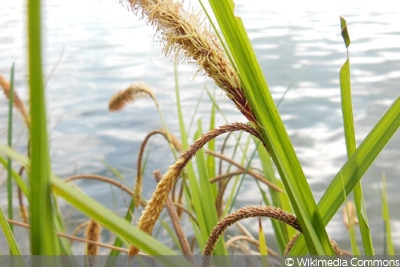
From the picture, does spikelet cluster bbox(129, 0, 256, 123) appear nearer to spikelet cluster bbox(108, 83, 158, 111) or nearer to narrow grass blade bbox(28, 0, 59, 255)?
narrow grass blade bbox(28, 0, 59, 255)

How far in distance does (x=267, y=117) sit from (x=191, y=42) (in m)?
0.05

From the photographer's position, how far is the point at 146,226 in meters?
0.28

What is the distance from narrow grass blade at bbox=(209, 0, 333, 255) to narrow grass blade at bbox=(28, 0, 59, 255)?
16 centimetres

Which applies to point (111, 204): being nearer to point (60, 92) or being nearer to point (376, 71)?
point (60, 92)

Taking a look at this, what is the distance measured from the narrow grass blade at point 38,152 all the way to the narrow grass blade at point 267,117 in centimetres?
16

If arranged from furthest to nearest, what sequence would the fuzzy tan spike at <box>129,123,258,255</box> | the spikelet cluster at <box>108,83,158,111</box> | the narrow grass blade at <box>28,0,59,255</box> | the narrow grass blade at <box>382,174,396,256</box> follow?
the spikelet cluster at <box>108,83,158,111</box> < the narrow grass blade at <box>382,174,396,256</box> < the fuzzy tan spike at <box>129,123,258,255</box> < the narrow grass blade at <box>28,0,59,255</box>

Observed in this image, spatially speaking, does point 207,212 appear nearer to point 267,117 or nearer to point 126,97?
point 126,97

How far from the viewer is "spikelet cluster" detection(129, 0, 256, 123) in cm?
29

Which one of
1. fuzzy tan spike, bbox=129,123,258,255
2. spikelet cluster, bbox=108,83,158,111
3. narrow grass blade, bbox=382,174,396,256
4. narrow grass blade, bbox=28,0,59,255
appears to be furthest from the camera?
spikelet cluster, bbox=108,83,158,111

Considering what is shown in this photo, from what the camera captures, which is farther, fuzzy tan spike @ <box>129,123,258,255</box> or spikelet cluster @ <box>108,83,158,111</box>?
spikelet cluster @ <box>108,83,158,111</box>

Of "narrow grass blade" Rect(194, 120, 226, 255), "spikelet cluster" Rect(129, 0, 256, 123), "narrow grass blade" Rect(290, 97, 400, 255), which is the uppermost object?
"spikelet cluster" Rect(129, 0, 256, 123)

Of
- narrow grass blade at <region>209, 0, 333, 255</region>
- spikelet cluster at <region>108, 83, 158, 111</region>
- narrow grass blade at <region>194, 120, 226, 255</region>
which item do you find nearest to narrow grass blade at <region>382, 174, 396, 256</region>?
narrow grass blade at <region>194, 120, 226, 255</region>

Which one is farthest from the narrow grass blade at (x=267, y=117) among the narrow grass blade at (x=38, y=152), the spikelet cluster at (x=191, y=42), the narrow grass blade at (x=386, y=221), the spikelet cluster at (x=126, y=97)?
the spikelet cluster at (x=126, y=97)

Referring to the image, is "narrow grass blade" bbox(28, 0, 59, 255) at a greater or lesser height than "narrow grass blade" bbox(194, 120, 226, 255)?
greater
